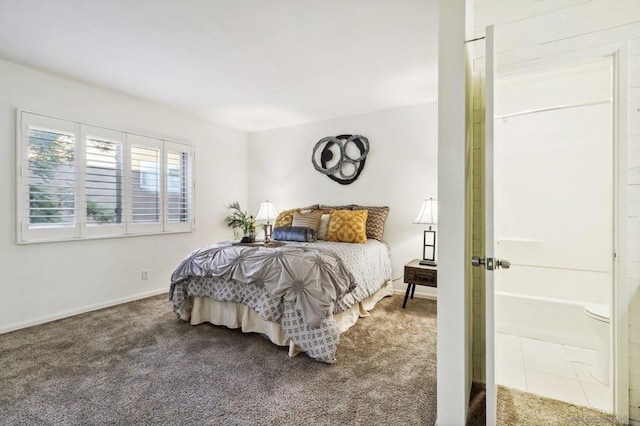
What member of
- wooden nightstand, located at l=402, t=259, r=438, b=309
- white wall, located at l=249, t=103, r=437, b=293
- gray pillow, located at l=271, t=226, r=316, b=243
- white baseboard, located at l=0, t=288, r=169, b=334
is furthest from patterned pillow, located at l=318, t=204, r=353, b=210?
white baseboard, located at l=0, t=288, r=169, b=334

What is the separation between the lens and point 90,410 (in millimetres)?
1741

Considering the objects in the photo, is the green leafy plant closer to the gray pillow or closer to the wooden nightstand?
the gray pillow

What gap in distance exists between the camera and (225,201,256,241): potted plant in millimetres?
5137

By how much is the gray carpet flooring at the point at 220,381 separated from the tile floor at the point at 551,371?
0.14 m

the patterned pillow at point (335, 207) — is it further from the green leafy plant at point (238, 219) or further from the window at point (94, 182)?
the window at point (94, 182)

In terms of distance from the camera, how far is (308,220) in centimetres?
405

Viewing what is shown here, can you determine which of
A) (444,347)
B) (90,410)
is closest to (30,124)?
(90,410)

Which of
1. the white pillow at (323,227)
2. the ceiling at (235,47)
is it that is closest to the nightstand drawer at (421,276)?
the white pillow at (323,227)

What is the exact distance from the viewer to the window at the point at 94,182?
302 centimetres

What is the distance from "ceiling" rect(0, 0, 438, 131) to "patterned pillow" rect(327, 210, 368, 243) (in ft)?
4.79

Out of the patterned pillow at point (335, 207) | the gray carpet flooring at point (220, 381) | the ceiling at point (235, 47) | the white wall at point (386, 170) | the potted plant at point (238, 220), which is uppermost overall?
the ceiling at point (235, 47)

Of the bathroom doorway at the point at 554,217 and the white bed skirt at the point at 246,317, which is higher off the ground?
the bathroom doorway at the point at 554,217

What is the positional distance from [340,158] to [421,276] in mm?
2074

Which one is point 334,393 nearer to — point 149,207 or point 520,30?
point 520,30
